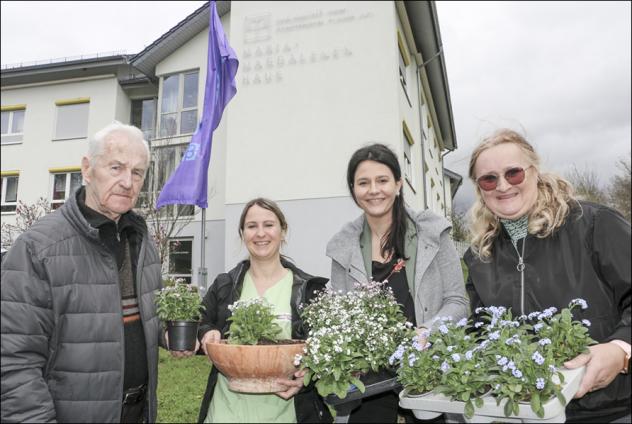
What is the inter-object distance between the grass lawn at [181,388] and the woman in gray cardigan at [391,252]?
3.09m

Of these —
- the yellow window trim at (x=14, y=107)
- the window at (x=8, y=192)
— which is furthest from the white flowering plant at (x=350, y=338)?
the yellow window trim at (x=14, y=107)

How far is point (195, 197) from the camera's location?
895 centimetres

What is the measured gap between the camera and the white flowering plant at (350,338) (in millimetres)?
1947

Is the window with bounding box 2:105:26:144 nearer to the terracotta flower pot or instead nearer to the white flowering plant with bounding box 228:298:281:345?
the white flowering plant with bounding box 228:298:281:345

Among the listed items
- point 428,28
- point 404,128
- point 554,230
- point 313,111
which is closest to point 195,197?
point 313,111

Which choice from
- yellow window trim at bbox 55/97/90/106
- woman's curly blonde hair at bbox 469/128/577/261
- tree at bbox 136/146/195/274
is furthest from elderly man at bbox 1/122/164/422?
yellow window trim at bbox 55/97/90/106

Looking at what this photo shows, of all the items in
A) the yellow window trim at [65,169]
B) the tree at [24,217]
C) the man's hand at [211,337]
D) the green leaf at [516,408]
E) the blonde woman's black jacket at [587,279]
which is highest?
the yellow window trim at [65,169]

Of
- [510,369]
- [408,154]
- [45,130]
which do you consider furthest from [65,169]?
[510,369]

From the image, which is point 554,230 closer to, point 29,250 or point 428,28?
point 29,250

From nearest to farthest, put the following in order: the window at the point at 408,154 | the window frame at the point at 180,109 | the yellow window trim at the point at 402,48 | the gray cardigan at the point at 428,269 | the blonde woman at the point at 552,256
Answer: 1. the blonde woman at the point at 552,256
2. the gray cardigan at the point at 428,269
3. the yellow window trim at the point at 402,48
4. the window at the point at 408,154
5. the window frame at the point at 180,109

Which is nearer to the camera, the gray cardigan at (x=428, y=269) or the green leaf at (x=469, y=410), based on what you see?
the green leaf at (x=469, y=410)

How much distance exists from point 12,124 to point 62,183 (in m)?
4.22

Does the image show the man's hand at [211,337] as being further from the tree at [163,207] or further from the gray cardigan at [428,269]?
the tree at [163,207]

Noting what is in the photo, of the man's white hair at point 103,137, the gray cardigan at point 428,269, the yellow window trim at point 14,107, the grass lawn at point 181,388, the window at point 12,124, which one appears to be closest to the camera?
the man's white hair at point 103,137
